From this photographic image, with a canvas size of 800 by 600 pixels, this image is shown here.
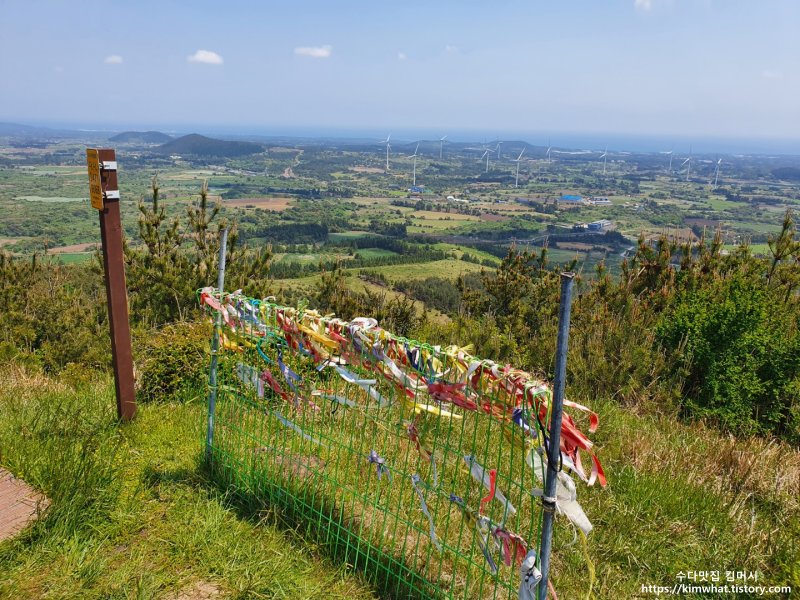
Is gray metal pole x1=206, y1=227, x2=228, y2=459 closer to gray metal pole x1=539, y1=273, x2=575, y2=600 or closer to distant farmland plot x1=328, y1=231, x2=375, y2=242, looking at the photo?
gray metal pole x1=539, y1=273, x2=575, y2=600

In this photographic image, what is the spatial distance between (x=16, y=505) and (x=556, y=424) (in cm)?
285

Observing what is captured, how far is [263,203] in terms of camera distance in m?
66.3

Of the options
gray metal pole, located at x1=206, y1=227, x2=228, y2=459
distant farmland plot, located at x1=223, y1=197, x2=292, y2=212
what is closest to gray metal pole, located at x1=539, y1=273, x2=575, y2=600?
gray metal pole, located at x1=206, y1=227, x2=228, y2=459

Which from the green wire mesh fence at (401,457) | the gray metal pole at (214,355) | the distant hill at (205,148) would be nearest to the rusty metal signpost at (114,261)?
the green wire mesh fence at (401,457)

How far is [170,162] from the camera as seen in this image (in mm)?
93625

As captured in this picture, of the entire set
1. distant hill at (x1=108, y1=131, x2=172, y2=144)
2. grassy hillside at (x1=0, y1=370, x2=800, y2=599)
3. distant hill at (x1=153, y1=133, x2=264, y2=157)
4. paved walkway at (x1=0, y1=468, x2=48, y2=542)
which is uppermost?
distant hill at (x1=108, y1=131, x2=172, y2=144)

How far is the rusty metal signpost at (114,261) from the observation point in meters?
3.58

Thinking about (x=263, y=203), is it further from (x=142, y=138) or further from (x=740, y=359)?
A: (x=142, y=138)

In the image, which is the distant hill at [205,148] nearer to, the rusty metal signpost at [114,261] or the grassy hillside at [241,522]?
the rusty metal signpost at [114,261]

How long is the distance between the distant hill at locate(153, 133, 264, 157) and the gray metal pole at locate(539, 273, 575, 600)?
125m

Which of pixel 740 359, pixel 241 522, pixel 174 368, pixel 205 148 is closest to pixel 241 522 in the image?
pixel 241 522

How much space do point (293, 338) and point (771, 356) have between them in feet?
14.1

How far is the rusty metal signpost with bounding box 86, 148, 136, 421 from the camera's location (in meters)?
3.58

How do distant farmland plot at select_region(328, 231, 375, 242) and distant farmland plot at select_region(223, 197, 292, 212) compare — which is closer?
distant farmland plot at select_region(328, 231, 375, 242)
